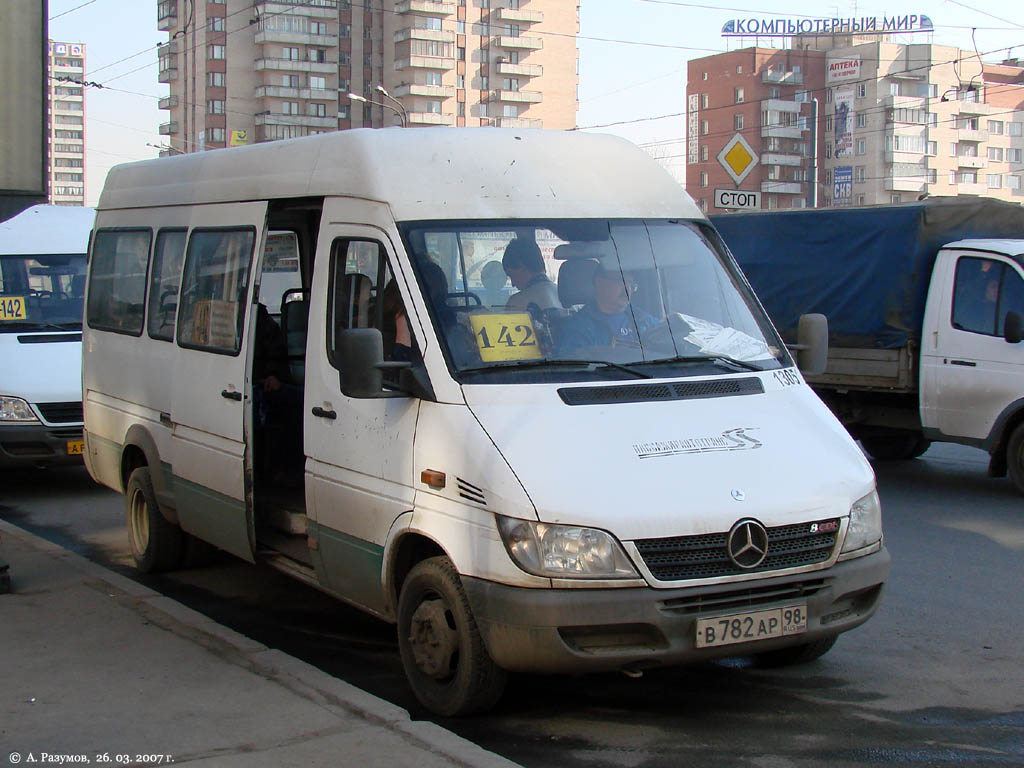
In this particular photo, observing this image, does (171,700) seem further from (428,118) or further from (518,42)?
(518,42)

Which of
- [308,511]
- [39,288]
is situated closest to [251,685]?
[308,511]

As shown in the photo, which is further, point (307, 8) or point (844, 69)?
point (844, 69)

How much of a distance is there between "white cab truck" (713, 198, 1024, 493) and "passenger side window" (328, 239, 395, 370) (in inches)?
275

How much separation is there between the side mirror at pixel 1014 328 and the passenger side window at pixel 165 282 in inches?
274

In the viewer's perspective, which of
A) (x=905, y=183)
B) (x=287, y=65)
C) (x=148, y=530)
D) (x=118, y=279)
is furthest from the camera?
(x=905, y=183)

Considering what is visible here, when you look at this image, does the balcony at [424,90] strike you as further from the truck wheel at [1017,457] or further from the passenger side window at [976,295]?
the truck wheel at [1017,457]

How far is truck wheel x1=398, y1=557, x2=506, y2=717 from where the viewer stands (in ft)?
16.9

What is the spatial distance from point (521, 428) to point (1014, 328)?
23.7 ft

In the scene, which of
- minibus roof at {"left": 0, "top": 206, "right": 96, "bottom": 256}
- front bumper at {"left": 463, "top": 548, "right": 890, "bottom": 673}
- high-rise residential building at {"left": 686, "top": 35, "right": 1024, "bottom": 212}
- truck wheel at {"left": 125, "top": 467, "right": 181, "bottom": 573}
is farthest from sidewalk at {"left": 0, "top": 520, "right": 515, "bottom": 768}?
high-rise residential building at {"left": 686, "top": 35, "right": 1024, "bottom": 212}

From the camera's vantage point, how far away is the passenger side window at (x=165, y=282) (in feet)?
26.5

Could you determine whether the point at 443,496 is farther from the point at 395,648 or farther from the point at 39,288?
the point at 39,288

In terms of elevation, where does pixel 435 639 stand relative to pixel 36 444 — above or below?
below

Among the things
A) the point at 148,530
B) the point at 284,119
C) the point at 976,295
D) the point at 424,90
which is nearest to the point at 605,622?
the point at 148,530

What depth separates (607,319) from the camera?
228 inches
